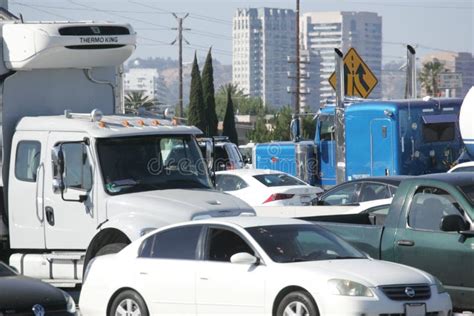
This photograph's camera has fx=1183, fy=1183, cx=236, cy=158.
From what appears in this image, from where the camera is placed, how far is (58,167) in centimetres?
1551

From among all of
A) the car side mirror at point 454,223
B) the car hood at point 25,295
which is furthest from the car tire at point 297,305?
the car side mirror at point 454,223

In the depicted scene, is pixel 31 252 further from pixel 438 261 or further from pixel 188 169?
pixel 438 261

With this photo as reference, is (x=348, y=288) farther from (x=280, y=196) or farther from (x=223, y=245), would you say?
(x=280, y=196)

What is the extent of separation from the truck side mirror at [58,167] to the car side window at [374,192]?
744 cm

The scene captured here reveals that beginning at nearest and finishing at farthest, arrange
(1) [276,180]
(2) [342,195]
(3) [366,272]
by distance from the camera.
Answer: (3) [366,272] → (2) [342,195] → (1) [276,180]

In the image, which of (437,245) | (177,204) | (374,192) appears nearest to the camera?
(437,245)

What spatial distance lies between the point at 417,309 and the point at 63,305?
11.6ft

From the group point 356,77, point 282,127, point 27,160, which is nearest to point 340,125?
point 356,77

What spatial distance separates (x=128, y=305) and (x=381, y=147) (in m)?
16.2

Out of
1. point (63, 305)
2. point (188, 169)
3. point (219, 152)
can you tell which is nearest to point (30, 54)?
point (188, 169)

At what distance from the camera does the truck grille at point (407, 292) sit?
11.4m

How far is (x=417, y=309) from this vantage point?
37.5ft

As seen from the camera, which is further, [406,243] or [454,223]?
[406,243]

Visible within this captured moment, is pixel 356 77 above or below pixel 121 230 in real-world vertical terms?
above
